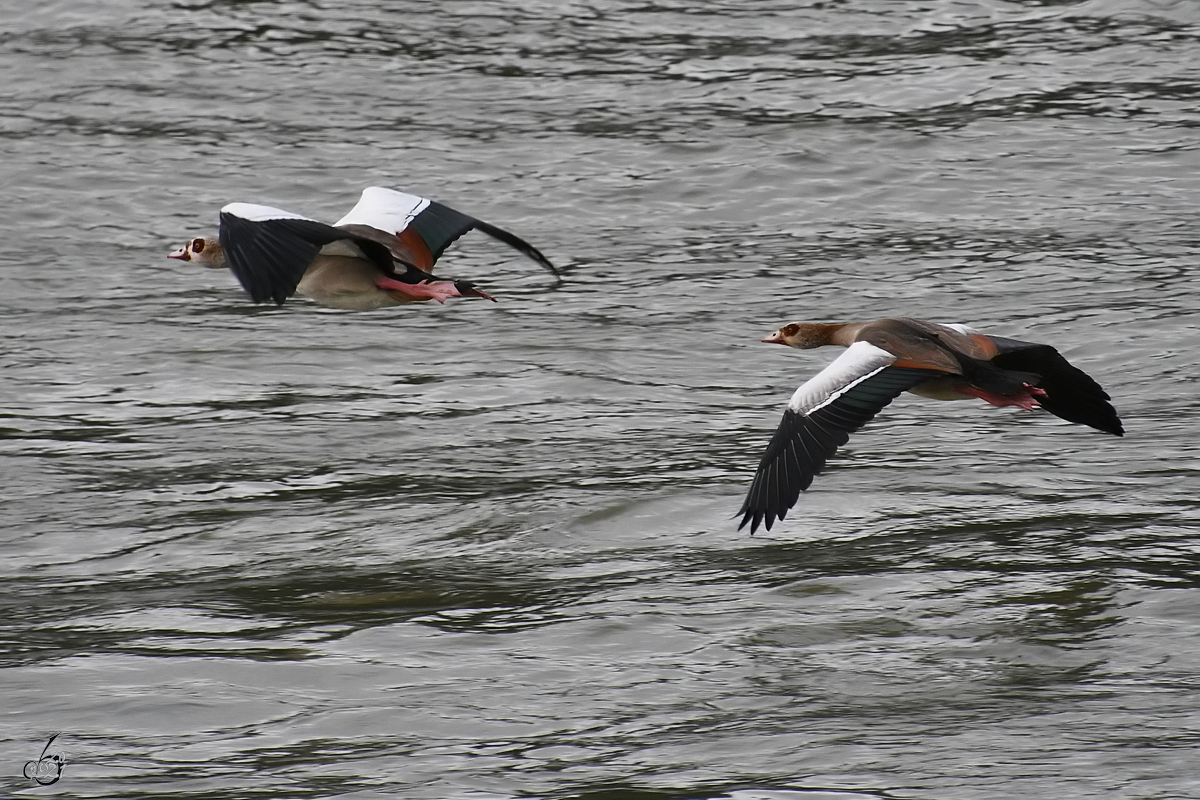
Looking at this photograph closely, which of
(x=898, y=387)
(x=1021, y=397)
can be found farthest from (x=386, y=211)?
(x=1021, y=397)

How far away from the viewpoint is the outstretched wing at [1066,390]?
7480 millimetres

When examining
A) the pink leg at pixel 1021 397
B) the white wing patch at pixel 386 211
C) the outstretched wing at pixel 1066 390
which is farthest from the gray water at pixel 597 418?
the white wing patch at pixel 386 211

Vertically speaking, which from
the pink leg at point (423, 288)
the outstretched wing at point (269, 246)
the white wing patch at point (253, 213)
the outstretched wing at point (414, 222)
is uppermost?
the white wing patch at point (253, 213)

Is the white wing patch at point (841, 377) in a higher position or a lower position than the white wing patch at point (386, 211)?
lower

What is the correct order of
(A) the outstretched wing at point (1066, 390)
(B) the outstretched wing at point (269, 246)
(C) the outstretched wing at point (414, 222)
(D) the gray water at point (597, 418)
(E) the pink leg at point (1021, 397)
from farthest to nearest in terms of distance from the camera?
(C) the outstretched wing at point (414, 222) → (A) the outstretched wing at point (1066, 390) → (E) the pink leg at point (1021, 397) → (B) the outstretched wing at point (269, 246) → (D) the gray water at point (597, 418)

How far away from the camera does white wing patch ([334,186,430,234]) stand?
26.8 feet

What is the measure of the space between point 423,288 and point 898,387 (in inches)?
79.6

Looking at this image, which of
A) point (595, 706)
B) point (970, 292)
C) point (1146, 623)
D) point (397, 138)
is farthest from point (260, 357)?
point (1146, 623)

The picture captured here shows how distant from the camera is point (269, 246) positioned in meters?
6.85

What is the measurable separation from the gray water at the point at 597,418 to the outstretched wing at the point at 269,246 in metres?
1.34

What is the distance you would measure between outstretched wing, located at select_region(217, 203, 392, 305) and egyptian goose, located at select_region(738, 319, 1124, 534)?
1835 mm

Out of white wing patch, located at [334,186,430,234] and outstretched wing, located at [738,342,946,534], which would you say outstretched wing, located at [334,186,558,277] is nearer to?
white wing patch, located at [334,186,430,234]

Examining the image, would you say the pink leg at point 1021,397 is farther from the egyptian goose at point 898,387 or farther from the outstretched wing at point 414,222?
the outstretched wing at point 414,222

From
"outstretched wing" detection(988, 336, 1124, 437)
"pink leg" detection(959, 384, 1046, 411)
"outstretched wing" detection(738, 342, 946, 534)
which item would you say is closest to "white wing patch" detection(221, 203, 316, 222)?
"outstretched wing" detection(738, 342, 946, 534)
